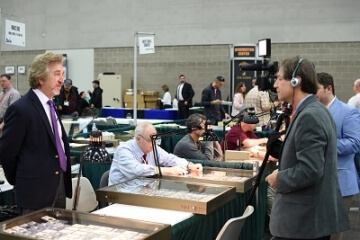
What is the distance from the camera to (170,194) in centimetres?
275

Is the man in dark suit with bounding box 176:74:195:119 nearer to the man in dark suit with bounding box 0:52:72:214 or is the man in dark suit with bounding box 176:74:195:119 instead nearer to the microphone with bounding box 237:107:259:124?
the microphone with bounding box 237:107:259:124

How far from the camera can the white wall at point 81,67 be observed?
1585cm

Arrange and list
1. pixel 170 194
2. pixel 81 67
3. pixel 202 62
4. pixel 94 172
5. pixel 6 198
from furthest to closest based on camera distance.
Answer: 1. pixel 81 67
2. pixel 202 62
3. pixel 94 172
4. pixel 6 198
5. pixel 170 194

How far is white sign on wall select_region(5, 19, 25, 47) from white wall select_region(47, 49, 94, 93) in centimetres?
847

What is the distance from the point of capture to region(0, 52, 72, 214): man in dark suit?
2.39 meters

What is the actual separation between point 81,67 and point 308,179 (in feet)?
47.9

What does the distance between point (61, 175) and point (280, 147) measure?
Answer: 115cm

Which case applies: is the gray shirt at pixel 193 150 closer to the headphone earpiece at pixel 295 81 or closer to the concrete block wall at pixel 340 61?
the headphone earpiece at pixel 295 81

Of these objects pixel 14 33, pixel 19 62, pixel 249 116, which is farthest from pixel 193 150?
pixel 19 62

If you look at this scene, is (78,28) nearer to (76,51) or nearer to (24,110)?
(76,51)

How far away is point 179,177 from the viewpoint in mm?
3299

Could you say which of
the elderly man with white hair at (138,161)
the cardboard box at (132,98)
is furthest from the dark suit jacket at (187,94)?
the elderly man with white hair at (138,161)

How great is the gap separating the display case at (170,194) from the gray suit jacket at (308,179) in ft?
1.67

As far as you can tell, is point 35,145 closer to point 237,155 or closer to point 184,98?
point 237,155
